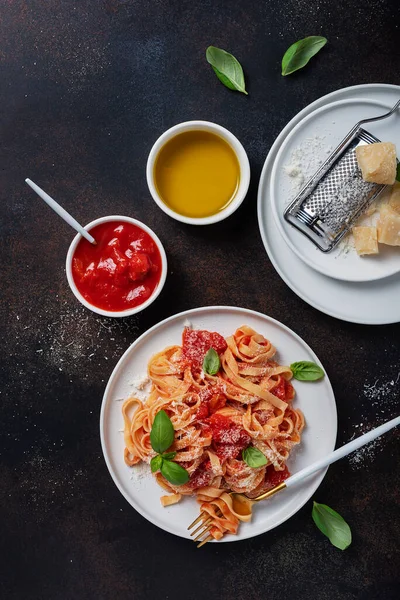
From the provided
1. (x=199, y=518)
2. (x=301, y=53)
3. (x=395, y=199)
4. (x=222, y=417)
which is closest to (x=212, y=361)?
(x=222, y=417)

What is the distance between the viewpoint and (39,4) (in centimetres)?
286

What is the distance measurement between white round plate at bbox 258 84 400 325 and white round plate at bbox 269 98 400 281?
0.27 ft

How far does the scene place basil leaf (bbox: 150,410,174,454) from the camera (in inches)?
98.0

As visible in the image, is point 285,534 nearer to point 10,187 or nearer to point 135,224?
point 135,224

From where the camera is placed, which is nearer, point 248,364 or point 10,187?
point 248,364

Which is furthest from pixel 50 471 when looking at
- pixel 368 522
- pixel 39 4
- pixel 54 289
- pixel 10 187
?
pixel 39 4

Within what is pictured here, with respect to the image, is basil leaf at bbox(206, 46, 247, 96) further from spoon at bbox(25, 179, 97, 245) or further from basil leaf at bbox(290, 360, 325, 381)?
basil leaf at bbox(290, 360, 325, 381)

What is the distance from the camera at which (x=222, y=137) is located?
2.62 m

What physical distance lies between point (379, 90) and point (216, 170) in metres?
0.84

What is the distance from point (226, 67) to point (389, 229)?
1.14 metres

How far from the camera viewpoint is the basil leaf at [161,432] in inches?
98.0

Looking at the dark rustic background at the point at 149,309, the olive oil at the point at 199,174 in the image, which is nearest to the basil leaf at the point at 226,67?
the dark rustic background at the point at 149,309

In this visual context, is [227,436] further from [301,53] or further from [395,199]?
[301,53]

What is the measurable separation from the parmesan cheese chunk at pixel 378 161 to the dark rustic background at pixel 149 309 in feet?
1.80
